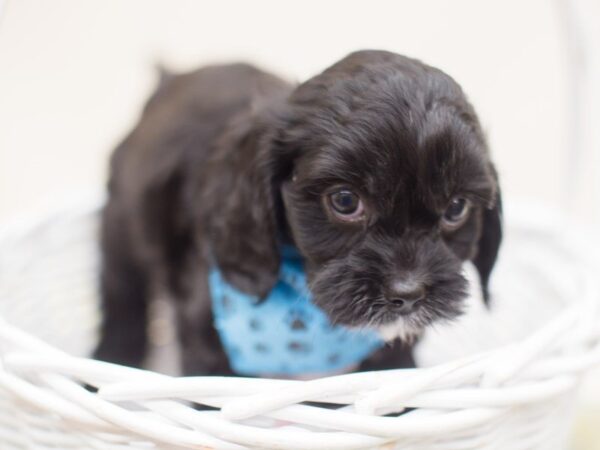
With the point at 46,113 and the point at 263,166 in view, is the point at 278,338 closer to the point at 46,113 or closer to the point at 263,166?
the point at 263,166

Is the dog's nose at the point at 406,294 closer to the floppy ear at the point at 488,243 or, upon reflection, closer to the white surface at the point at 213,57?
the floppy ear at the point at 488,243

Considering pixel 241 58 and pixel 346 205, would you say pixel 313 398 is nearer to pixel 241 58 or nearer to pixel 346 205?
pixel 346 205

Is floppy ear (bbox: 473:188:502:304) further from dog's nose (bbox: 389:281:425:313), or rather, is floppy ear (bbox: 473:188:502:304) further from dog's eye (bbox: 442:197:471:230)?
dog's nose (bbox: 389:281:425:313)

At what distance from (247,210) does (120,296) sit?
764 millimetres

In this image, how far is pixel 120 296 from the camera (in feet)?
6.77

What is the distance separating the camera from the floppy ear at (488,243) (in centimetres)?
150

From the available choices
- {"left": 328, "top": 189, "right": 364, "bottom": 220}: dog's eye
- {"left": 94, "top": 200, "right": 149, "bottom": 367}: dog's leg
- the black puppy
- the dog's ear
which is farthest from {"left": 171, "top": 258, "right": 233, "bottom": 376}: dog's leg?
{"left": 328, "top": 189, "right": 364, "bottom": 220}: dog's eye

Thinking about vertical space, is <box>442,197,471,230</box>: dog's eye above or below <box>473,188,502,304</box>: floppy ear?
above

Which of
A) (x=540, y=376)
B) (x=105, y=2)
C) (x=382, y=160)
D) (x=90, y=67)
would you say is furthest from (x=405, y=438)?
(x=90, y=67)

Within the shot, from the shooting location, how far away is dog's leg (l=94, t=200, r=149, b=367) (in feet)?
6.64

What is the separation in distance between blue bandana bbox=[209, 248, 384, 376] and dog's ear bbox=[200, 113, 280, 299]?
51mm

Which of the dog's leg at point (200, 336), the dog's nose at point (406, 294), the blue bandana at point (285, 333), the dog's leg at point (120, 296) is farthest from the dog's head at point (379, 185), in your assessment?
the dog's leg at point (120, 296)

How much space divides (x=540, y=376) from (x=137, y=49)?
183cm

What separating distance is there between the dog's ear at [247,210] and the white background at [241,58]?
40 centimetres
